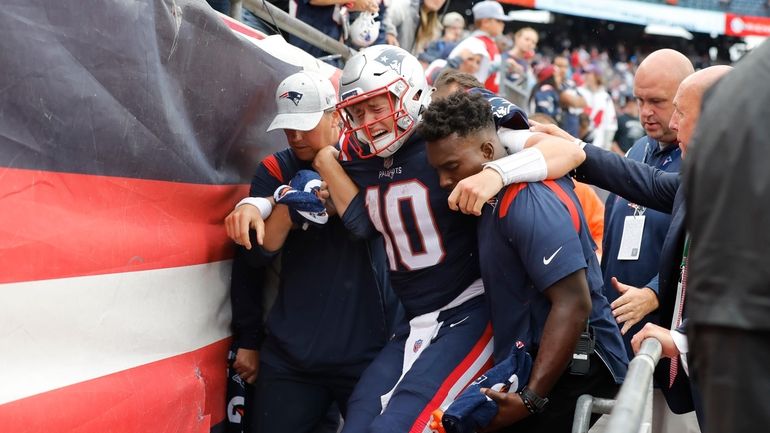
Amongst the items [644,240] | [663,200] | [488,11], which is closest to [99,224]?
[663,200]

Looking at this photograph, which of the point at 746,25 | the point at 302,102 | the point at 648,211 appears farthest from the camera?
the point at 746,25

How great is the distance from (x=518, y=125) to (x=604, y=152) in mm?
353

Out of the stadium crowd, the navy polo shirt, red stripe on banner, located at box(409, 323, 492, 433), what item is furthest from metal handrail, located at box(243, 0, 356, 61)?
red stripe on banner, located at box(409, 323, 492, 433)

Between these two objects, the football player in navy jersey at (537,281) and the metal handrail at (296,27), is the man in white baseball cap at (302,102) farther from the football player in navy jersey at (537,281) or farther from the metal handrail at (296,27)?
the metal handrail at (296,27)

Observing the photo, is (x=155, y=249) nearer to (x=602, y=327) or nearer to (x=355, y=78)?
(x=355, y=78)

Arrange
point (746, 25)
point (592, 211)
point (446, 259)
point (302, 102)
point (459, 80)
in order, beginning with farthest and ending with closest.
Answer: point (746, 25)
point (592, 211)
point (459, 80)
point (302, 102)
point (446, 259)

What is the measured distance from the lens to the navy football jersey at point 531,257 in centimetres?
301

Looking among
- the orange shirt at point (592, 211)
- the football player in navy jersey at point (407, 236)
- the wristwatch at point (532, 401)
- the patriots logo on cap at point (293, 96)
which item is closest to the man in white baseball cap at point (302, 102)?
the patriots logo on cap at point (293, 96)

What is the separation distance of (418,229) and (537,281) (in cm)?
56

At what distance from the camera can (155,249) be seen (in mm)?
3178

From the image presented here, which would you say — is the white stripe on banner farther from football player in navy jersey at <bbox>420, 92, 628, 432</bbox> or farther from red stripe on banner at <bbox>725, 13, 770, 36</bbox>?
red stripe on banner at <bbox>725, 13, 770, 36</bbox>

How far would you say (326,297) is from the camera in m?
3.79

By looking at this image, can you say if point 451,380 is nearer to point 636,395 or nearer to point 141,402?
point 141,402

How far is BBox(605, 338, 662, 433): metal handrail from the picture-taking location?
175 centimetres
